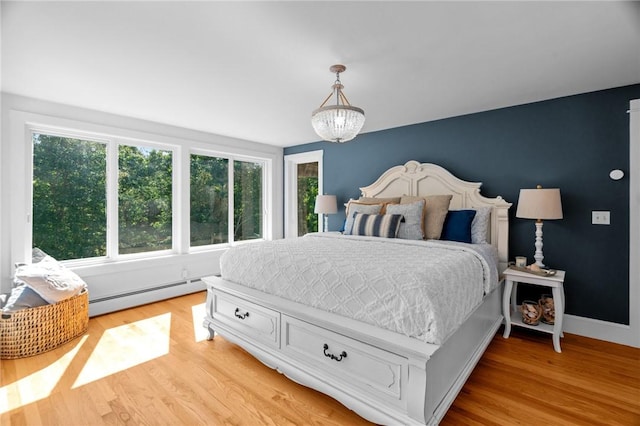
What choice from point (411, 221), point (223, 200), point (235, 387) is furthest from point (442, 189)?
point (223, 200)

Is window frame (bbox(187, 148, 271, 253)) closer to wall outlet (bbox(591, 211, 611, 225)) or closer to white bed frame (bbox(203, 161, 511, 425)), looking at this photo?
white bed frame (bbox(203, 161, 511, 425))

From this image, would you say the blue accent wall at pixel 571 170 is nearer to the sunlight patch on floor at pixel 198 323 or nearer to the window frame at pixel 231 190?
the window frame at pixel 231 190

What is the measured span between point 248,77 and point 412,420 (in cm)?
260

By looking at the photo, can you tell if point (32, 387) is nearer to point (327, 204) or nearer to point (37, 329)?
point (37, 329)

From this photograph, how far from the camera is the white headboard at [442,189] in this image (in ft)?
10.3

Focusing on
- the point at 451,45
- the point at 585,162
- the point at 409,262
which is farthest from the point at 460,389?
the point at 585,162

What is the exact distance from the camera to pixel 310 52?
207 cm

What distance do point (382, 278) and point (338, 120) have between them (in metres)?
1.14

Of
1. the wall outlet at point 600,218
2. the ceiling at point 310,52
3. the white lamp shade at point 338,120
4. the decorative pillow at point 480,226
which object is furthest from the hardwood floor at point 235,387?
the ceiling at point 310,52

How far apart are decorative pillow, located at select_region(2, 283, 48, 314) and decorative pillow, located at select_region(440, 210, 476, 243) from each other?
12.4 feet

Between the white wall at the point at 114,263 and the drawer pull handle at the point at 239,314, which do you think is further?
the white wall at the point at 114,263

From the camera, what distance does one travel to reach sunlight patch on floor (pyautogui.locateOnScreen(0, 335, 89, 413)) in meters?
1.88

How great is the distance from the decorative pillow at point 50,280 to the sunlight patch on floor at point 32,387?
1.94 ft

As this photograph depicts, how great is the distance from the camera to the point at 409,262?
1994mm
